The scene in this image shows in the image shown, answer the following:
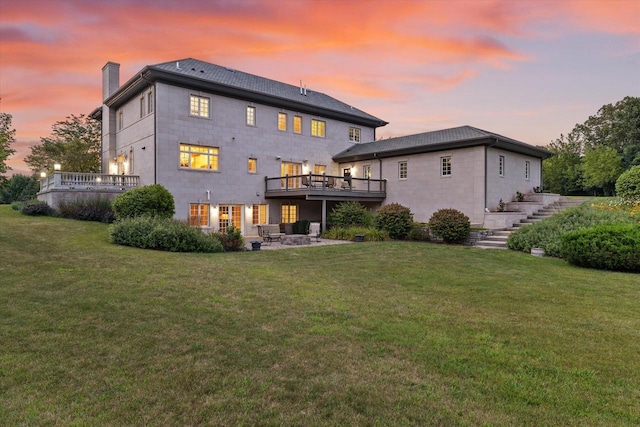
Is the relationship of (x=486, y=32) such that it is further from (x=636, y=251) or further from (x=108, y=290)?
(x=108, y=290)

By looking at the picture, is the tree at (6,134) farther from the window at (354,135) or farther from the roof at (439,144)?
the window at (354,135)

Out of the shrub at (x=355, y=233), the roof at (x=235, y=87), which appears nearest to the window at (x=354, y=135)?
the roof at (x=235, y=87)

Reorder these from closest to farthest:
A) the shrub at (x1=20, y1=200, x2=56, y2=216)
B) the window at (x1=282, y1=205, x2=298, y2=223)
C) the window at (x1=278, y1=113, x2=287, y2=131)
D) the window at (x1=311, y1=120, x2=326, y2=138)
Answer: the shrub at (x1=20, y1=200, x2=56, y2=216), the window at (x1=278, y1=113, x2=287, y2=131), the window at (x1=282, y1=205, x2=298, y2=223), the window at (x1=311, y1=120, x2=326, y2=138)

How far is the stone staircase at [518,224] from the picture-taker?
15719 millimetres

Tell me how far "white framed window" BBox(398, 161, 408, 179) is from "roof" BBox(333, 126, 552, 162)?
684 mm

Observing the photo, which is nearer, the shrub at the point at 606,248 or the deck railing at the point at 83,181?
the shrub at the point at 606,248

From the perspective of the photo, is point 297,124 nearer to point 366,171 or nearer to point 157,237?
point 366,171

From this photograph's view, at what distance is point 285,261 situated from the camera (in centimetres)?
1087

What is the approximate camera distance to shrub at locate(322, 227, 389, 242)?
679 inches

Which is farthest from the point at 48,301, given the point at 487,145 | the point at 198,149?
the point at 487,145

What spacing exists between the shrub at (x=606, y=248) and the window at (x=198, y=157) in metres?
17.4

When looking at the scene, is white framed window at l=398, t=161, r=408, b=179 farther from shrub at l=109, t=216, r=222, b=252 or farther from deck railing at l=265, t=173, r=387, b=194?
shrub at l=109, t=216, r=222, b=252

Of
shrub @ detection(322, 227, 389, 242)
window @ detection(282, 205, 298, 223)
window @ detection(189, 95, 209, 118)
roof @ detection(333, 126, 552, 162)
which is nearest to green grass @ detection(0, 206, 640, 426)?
shrub @ detection(322, 227, 389, 242)

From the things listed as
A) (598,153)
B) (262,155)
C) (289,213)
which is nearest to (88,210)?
(262,155)
